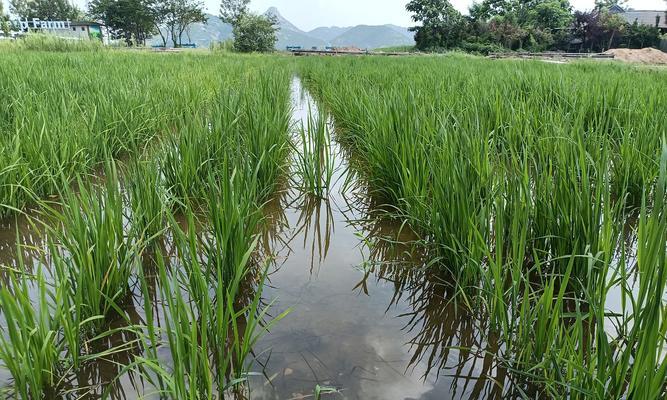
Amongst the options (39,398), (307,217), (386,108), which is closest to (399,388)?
(39,398)

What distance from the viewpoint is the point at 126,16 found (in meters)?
45.8

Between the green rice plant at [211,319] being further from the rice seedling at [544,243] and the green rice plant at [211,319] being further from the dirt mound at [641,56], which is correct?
the dirt mound at [641,56]

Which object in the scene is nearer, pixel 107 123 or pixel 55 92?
pixel 107 123

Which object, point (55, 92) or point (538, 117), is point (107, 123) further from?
point (538, 117)

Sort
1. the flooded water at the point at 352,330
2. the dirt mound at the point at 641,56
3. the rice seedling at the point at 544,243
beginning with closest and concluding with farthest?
the rice seedling at the point at 544,243, the flooded water at the point at 352,330, the dirt mound at the point at 641,56

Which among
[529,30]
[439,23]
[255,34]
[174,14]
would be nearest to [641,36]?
[529,30]

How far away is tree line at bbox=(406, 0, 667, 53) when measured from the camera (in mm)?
36719

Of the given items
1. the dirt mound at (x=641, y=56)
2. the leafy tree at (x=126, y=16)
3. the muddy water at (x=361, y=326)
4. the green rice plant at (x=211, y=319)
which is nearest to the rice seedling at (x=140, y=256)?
the green rice plant at (x=211, y=319)

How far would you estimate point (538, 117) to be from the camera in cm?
373

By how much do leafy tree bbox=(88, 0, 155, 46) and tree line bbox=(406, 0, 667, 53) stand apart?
26.9m

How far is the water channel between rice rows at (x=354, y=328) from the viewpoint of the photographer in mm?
1428

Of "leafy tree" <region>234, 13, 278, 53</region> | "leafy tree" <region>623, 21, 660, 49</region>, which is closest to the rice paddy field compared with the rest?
"leafy tree" <region>234, 13, 278, 53</region>

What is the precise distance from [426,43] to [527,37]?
832 cm

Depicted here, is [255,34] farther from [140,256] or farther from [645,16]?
[645,16]
